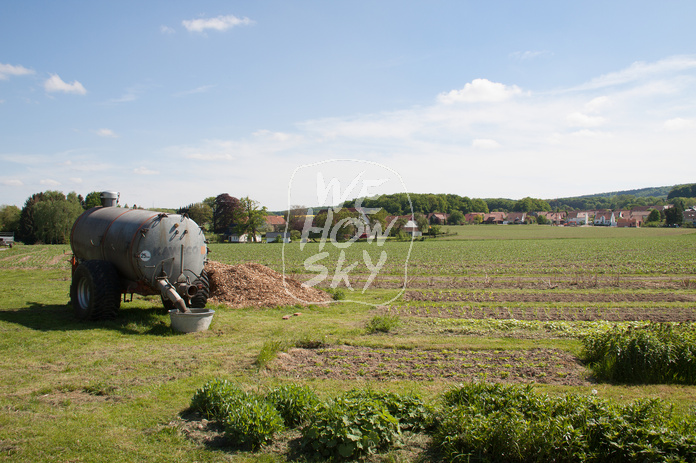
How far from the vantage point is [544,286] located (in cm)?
2098

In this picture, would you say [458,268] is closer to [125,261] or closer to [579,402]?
[125,261]

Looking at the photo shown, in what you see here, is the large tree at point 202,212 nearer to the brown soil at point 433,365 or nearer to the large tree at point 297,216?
the large tree at point 297,216

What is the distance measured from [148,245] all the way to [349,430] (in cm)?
888

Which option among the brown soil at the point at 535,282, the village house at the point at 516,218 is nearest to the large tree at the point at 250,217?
the brown soil at the point at 535,282

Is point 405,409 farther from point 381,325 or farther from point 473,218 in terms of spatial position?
point 473,218

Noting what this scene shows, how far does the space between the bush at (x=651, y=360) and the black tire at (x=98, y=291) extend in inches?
460

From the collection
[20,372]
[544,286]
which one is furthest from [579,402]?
[544,286]

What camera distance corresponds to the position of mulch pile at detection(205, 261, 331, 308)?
15172 millimetres

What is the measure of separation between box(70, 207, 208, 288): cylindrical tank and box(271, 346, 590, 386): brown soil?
475 cm

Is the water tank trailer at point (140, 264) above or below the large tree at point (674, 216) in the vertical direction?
below

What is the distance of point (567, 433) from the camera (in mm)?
4703

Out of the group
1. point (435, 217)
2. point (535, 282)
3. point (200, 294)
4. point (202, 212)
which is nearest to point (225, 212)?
point (202, 212)

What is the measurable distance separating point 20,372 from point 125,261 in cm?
459

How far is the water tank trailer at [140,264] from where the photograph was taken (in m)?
11.8
